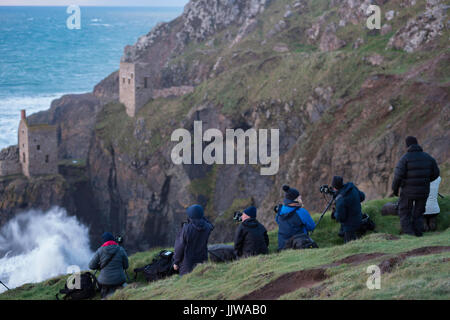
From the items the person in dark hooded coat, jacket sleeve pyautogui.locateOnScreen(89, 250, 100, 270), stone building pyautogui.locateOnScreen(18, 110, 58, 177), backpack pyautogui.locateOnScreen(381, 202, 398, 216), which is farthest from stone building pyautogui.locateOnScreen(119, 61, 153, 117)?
the person in dark hooded coat

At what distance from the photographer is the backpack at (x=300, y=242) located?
1138 centimetres

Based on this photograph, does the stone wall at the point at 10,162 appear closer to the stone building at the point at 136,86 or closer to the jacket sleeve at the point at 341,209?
the stone building at the point at 136,86

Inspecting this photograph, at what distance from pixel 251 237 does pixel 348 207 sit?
7.26ft

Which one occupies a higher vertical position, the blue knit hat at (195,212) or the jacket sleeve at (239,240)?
the blue knit hat at (195,212)

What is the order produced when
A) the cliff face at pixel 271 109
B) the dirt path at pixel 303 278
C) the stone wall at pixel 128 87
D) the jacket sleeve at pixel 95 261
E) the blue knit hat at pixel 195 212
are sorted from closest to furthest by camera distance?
the dirt path at pixel 303 278
the blue knit hat at pixel 195 212
the jacket sleeve at pixel 95 261
the cliff face at pixel 271 109
the stone wall at pixel 128 87

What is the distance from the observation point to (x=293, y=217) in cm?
1135

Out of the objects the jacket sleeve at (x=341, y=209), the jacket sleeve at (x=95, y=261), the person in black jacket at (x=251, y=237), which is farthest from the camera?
the jacket sleeve at (x=341, y=209)

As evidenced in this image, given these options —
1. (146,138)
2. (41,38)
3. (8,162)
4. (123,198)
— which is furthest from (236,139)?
(41,38)

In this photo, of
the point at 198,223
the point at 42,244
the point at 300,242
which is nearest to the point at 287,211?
the point at 300,242

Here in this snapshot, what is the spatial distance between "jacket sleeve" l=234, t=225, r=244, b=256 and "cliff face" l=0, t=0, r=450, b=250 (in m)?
10.6

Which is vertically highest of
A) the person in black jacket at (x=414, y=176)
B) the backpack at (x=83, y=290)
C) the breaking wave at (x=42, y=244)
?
the person in black jacket at (x=414, y=176)

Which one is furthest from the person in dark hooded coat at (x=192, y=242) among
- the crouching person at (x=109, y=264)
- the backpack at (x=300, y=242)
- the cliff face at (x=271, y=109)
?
the cliff face at (x=271, y=109)

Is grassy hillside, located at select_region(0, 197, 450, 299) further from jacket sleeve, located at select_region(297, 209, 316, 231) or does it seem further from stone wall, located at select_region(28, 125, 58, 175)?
stone wall, located at select_region(28, 125, 58, 175)

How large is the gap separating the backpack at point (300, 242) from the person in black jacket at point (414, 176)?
6.76 feet
